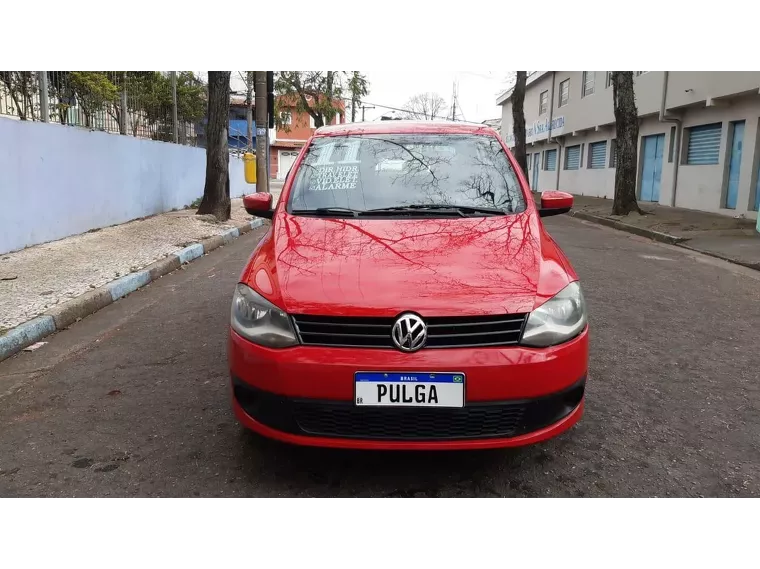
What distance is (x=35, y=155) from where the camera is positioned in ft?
27.4

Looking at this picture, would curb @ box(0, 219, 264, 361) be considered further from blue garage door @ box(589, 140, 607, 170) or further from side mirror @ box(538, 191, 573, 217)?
blue garage door @ box(589, 140, 607, 170)

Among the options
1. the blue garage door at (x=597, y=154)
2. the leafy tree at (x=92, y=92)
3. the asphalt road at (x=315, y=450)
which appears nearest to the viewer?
the asphalt road at (x=315, y=450)

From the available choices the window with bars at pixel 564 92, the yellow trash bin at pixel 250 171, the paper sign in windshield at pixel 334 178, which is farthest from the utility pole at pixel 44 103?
the window with bars at pixel 564 92

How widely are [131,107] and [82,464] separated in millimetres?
10451

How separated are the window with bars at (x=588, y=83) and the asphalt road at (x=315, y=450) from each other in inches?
843

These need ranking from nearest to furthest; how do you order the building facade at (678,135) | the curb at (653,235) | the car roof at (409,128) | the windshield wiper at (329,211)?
the windshield wiper at (329,211)
the car roof at (409,128)
the curb at (653,235)
the building facade at (678,135)

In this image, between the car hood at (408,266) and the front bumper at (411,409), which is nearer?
the front bumper at (411,409)

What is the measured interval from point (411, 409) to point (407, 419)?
0.22 feet

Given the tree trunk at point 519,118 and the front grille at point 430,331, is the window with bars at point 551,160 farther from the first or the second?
the front grille at point 430,331

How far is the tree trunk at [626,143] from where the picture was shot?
50.4 ft

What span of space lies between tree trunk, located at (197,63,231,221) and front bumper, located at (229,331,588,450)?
10.7 meters

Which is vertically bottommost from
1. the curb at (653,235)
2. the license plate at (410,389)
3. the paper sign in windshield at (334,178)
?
the curb at (653,235)

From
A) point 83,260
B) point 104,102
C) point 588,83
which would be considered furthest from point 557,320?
point 588,83

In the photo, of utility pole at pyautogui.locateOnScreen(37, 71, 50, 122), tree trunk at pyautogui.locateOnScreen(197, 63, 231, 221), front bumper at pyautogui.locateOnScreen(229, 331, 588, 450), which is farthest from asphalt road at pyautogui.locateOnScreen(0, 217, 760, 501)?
tree trunk at pyautogui.locateOnScreen(197, 63, 231, 221)
